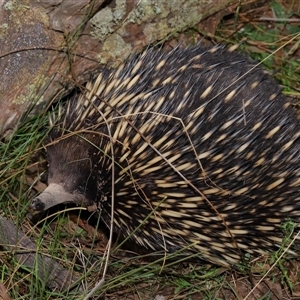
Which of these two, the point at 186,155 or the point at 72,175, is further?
the point at 72,175

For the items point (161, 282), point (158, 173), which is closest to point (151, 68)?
point (158, 173)

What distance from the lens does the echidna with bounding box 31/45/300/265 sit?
2586mm

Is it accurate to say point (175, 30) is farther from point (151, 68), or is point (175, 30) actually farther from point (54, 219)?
point (54, 219)

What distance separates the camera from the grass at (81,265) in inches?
102

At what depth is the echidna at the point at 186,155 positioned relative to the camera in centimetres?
259

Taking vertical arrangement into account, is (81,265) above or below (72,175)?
below

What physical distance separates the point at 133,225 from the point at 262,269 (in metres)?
0.54

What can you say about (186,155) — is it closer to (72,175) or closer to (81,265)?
(72,175)

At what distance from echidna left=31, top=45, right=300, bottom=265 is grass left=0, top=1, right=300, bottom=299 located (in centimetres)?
9

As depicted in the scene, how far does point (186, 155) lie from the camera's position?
258 cm

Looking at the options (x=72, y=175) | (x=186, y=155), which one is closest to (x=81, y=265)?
(x=72, y=175)

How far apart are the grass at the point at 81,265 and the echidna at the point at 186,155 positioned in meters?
0.09

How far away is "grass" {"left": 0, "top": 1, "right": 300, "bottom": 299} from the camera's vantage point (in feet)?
8.48

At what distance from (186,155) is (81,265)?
59 cm
